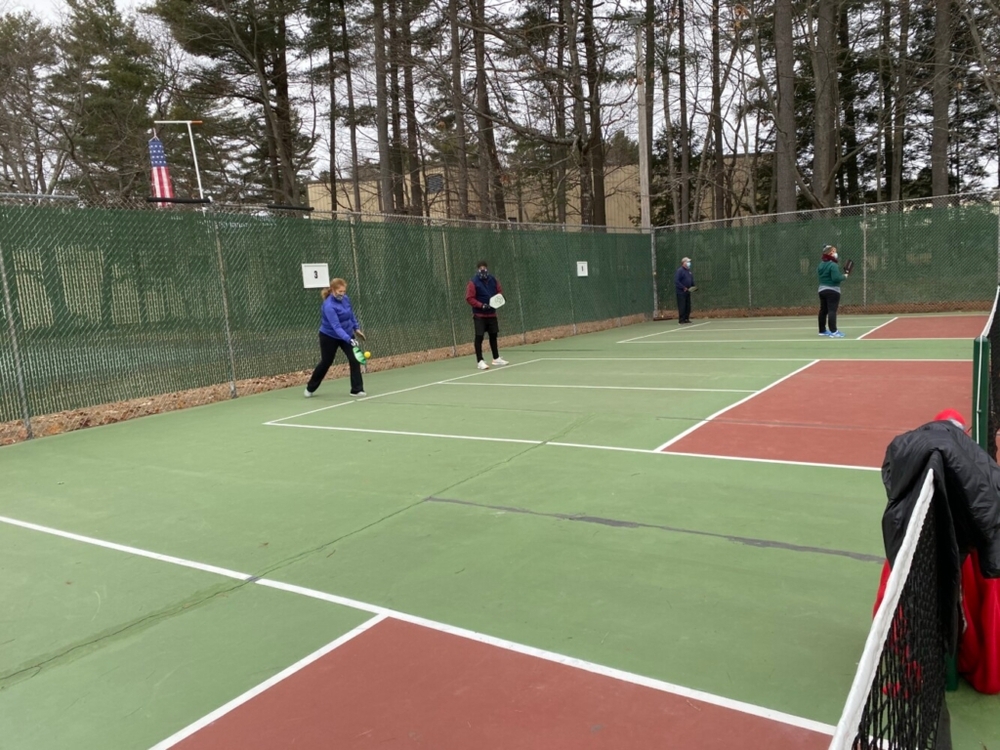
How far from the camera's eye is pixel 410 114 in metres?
26.9

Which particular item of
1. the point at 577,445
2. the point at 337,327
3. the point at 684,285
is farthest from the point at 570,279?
the point at 577,445

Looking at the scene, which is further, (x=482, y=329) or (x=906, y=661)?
(x=482, y=329)

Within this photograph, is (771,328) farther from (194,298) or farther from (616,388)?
(194,298)

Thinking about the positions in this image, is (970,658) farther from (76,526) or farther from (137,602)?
(76,526)

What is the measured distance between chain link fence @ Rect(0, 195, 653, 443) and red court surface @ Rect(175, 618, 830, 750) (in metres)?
7.91

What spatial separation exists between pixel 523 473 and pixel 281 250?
796 centimetres

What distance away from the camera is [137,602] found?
410 cm

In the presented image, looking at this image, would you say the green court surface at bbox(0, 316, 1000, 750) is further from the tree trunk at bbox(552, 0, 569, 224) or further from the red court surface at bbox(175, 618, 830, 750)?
the tree trunk at bbox(552, 0, 569, 224)

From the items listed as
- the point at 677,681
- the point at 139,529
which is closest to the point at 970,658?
the point at 677,681

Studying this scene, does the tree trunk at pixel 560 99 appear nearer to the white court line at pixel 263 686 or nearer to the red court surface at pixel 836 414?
the red court surface at pixel 836 414

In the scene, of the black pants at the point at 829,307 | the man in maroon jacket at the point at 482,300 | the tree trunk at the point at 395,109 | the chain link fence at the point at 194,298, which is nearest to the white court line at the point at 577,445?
the chain link fence at the point at 194,298

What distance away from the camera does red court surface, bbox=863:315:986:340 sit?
45.9 feet

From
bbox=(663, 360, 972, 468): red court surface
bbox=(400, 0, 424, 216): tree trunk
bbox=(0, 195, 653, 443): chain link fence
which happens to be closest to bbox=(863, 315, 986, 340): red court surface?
bbox=(663, 360, 972, 468): red court surface

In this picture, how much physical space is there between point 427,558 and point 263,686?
4.79ft
